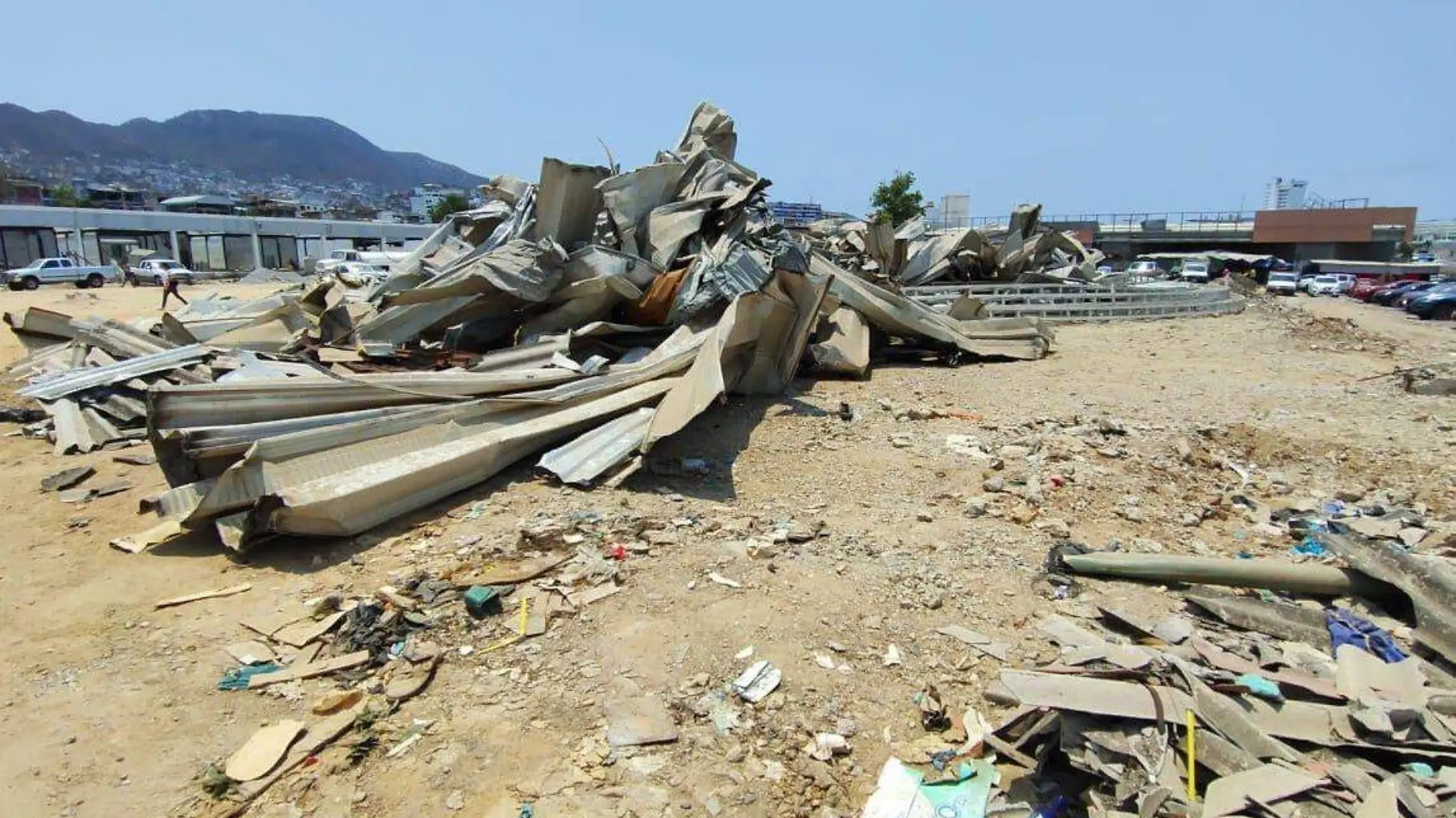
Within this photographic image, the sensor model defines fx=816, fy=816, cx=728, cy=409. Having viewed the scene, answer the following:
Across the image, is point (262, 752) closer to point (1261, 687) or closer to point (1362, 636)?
point (1261, 687)

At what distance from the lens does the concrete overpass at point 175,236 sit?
35.6 metres

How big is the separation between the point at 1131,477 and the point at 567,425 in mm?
4159

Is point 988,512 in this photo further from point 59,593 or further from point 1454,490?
point 59,593

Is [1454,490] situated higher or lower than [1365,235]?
lower

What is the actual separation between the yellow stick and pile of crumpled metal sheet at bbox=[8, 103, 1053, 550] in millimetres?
3405

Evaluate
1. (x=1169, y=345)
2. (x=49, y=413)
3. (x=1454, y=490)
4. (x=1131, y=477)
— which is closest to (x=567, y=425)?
(x=1131, y=477)

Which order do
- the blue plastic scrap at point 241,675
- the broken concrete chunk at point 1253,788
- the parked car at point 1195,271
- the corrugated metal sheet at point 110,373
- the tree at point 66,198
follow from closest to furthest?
the broken concrete chunk at point 1253,788 → the blue plastic scrap at point 241,675 → the corrugated metal sheet at point 110,373 → the parked car at point 1195,271 → the tree at point 66,198

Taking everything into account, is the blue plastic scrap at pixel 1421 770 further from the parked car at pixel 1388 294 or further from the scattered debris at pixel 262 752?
the parked car at pixel 1388 294

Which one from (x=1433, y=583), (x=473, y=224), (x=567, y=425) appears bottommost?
(x=1433, y=583)

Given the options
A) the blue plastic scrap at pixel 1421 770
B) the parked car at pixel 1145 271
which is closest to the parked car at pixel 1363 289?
the parked car at pixel 1145 271

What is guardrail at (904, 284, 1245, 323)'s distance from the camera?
53.8 feet

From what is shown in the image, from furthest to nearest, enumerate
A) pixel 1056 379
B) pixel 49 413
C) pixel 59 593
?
1. pixel 1056 379
2. pixel 49 413
3. pixel 59 593

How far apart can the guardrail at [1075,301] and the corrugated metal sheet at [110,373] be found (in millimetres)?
11812

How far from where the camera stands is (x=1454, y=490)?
592 cm
